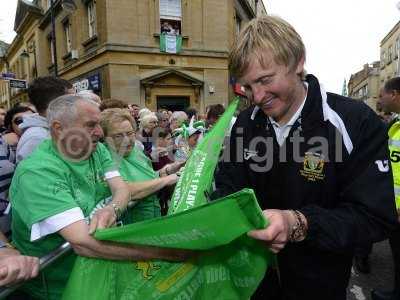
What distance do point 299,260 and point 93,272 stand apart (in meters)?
0.99

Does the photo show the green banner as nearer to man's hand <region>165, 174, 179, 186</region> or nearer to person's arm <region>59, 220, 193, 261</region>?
person's arm <region>59, 220, 193, 261</region>

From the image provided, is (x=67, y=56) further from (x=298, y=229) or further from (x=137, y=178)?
(x=298, y=229)

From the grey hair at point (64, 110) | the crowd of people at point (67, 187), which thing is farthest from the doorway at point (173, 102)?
the grey hair at point (64, 110)

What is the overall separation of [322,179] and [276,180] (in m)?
0.23

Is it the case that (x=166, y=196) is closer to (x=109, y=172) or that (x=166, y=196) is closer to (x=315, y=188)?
(x=109, y=172)

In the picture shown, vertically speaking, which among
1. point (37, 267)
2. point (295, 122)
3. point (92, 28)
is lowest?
point (37, 267)

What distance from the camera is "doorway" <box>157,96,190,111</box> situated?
706 inches

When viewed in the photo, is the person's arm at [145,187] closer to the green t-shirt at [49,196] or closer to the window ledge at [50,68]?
the green t-shirt at [49,196]

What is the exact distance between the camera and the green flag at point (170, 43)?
17.0 meters

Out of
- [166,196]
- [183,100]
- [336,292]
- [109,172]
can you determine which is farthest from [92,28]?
[336,292]

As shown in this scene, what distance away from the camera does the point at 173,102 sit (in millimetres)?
18203

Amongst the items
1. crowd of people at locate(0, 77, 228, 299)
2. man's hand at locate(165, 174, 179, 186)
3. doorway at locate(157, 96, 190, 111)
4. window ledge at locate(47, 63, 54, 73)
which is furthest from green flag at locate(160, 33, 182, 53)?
man's hand at locate(165, 174, 179, 186)

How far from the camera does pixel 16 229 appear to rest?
1.97 m

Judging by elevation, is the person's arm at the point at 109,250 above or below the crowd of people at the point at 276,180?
below
